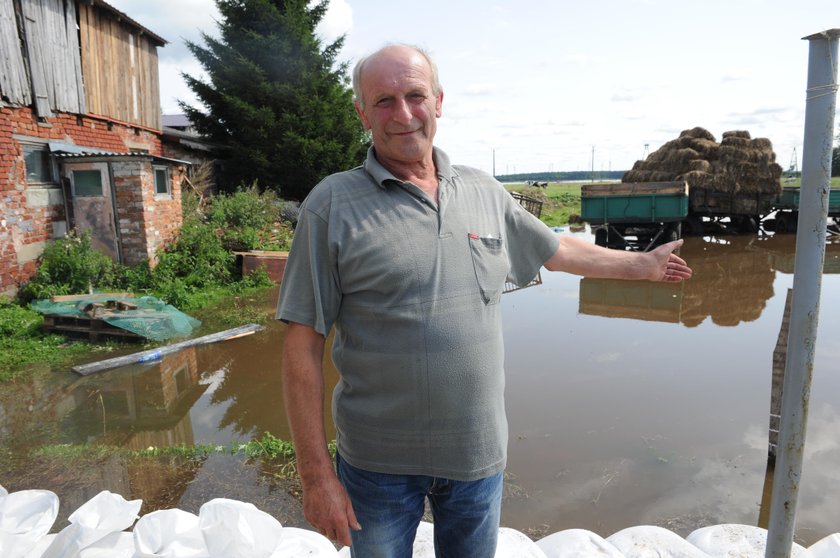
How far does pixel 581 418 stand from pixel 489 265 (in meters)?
3.97

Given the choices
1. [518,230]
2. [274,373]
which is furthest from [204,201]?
[518,230]

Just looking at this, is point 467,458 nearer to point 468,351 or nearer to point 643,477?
point 468,351

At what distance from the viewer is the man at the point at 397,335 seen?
1526 millimetres

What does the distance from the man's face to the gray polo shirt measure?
0.28ft

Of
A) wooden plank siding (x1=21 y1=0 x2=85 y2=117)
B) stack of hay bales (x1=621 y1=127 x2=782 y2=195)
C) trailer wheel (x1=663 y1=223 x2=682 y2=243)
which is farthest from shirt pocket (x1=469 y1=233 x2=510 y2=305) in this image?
stack of hay bales (x1=621 y1=127 x2=782 y2=195)

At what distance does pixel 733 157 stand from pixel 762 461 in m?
16.6

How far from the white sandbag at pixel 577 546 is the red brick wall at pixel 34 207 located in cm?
824

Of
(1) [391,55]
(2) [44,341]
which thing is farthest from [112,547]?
(2) [44,341]

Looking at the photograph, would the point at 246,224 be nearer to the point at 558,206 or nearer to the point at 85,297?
the point at 85,297

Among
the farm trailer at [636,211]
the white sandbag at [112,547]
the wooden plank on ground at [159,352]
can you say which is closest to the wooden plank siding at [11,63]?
the wooden plank on ground at [159,352]

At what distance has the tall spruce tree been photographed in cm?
1711

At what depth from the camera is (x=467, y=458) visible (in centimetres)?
160

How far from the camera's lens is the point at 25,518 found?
252cm

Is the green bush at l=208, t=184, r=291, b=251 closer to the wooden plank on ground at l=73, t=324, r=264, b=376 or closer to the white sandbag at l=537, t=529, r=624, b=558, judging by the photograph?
the wooden plank on ground at l=73, t=324, r=264, b=376
